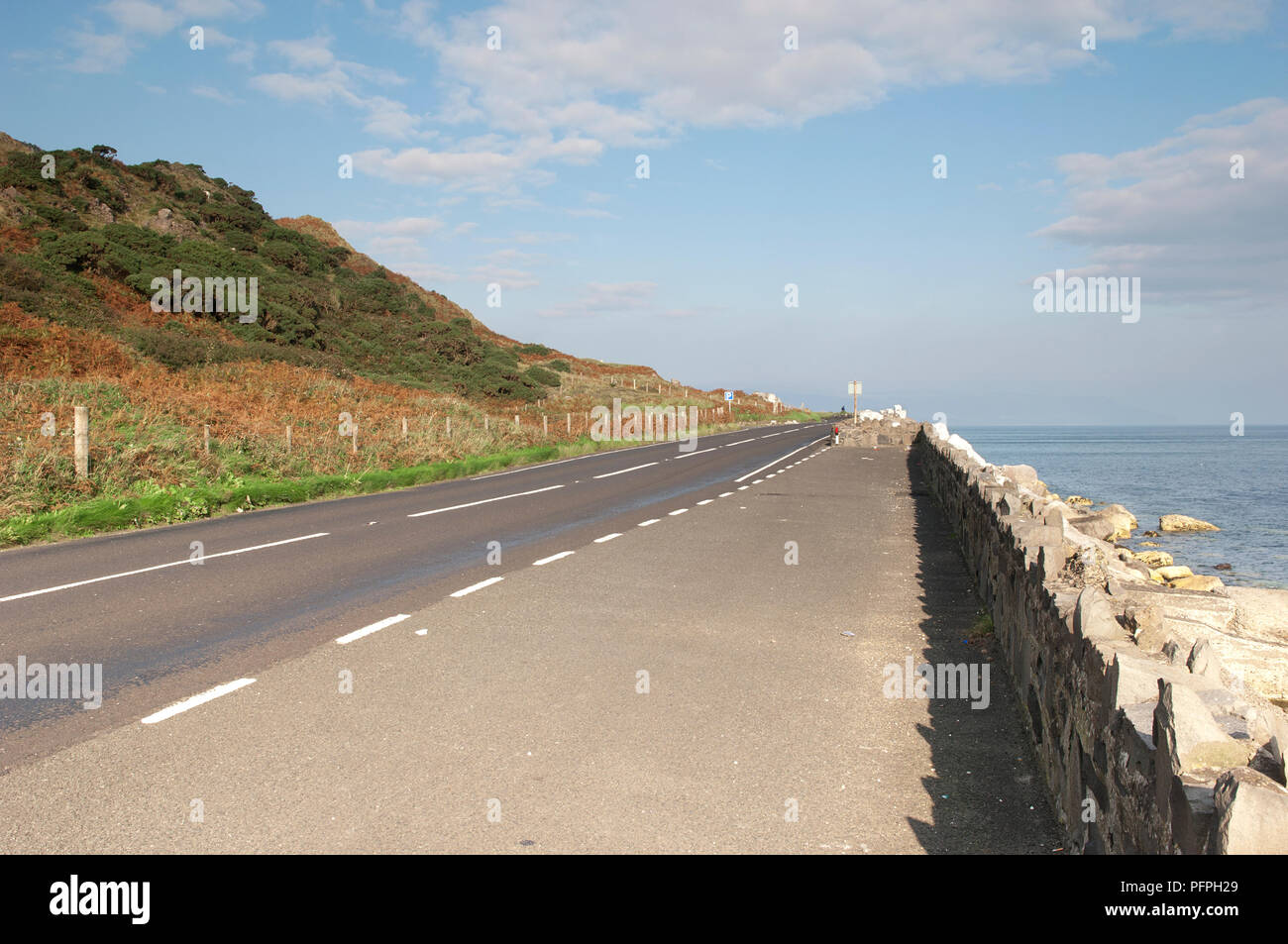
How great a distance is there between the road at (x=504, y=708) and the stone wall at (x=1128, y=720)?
406mm

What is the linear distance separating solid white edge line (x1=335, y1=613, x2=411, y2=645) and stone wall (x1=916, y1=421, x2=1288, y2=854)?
16.2 feet

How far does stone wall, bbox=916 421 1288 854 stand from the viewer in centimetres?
236

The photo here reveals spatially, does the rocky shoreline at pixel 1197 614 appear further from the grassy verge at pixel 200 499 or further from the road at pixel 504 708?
the grassy verge at pixel 200 499

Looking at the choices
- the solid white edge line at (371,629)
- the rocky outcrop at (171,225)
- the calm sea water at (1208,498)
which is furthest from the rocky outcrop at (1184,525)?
the rocky outcrop at (171,225)

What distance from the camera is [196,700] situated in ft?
18.2

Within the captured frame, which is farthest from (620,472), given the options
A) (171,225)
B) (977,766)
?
(171,225)

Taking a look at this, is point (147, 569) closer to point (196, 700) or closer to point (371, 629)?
point (371, 629)

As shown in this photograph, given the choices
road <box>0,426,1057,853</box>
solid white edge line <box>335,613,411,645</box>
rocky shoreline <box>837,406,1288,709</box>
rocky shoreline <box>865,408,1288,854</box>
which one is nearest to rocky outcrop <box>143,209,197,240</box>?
road <box>0,426,1057,853</box>

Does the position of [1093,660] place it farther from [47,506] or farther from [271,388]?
[271,388]

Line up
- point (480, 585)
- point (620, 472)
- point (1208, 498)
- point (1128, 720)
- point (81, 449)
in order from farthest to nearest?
1. point (1208, 498)
2. point (620, 472)
3. point (81, 449)
4. point (480, 585)
5. point (1128, 720)

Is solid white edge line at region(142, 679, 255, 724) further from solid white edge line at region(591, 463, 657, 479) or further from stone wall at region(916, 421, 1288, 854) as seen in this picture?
solid white edge line at region(591, 463, 657, 479)

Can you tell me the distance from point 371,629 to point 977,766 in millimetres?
4867

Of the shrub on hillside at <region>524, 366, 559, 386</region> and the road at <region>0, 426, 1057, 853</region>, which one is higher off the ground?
the shrub on hillside at <region>524, 366, 559, 386</region>
